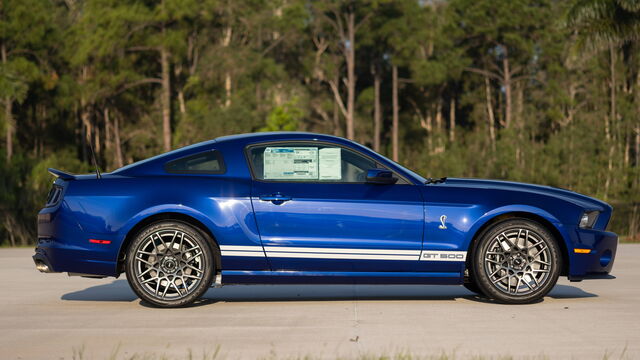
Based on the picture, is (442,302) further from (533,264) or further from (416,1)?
(416,1)

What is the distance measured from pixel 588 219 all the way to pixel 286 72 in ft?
183

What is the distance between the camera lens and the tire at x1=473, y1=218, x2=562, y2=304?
7.68 m

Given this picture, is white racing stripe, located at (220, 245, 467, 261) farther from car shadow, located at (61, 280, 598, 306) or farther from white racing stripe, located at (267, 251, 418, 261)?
car shadow, located at (61, 280, 598, 306)

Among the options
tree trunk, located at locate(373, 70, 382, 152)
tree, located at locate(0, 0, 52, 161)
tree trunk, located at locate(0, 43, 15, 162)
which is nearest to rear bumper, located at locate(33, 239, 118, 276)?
tree trunk, located at locate(0, 43, 15, 162)

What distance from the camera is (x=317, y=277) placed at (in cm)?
754

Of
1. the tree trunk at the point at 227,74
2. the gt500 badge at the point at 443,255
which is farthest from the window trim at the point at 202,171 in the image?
the tree trunk at the point at 227,74

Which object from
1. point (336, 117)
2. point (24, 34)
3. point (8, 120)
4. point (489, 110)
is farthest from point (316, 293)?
point (489, 110)

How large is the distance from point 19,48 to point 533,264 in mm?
A: 53264

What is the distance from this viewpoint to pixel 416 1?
63.6m

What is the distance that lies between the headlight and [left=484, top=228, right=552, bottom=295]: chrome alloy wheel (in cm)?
41

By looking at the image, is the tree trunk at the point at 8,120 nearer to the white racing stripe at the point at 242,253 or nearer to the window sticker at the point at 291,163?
the window sticker at the point at 291,163

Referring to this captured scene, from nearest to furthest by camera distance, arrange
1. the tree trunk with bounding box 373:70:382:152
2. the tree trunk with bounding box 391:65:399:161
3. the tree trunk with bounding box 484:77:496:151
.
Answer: the tree trunk with bounding box 391:65:399:161, the tree trunk with bounding box 373:70:382:152, the tree trunk with bounding box 484:77:496:151

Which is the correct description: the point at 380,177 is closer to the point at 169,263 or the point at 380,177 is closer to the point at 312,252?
the point at 312,252

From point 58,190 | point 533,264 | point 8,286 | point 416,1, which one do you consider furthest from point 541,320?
point 416,1
